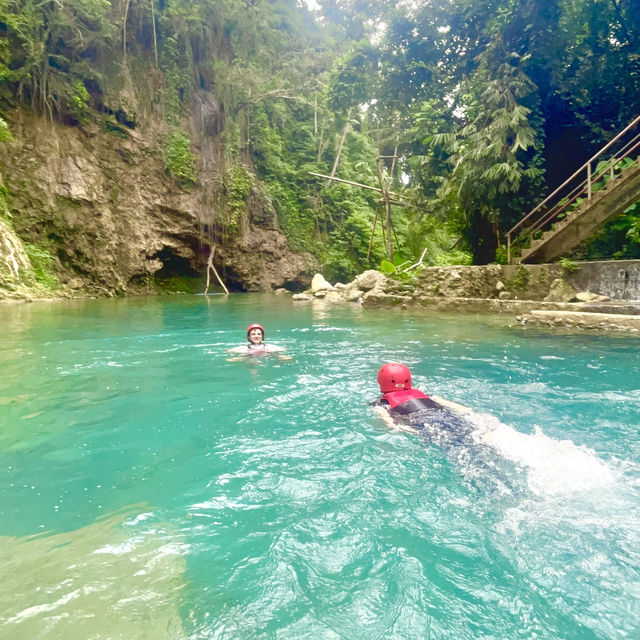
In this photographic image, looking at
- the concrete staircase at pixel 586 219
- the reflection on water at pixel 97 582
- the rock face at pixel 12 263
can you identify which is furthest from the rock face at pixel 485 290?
the rock face at pixel 12 263

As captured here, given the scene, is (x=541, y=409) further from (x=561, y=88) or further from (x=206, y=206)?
(x=206, y=206)

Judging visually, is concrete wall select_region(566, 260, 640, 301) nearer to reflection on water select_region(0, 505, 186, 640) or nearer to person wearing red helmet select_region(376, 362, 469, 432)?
person wearing red helmet select_region(376, 362, 469, 432)

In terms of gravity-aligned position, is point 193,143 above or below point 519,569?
above

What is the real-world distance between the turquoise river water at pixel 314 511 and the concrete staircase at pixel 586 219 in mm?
7693

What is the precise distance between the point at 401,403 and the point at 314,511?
1787 mm

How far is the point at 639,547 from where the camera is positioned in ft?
7.38

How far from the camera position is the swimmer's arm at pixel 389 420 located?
13.4ft

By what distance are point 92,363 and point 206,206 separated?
22880mm

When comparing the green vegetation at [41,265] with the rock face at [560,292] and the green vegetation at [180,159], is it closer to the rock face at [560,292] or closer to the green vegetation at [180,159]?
the green vegetation at [180,159]

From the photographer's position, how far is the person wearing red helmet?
4.17 meters

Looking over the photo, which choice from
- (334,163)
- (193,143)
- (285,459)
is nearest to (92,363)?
(285,459)

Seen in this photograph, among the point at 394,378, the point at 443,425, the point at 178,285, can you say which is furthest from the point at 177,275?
the point at 443,425

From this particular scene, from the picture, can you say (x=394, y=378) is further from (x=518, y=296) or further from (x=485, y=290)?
(x=485, y=290)

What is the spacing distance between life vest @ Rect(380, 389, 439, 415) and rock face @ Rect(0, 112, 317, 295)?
2272cm
